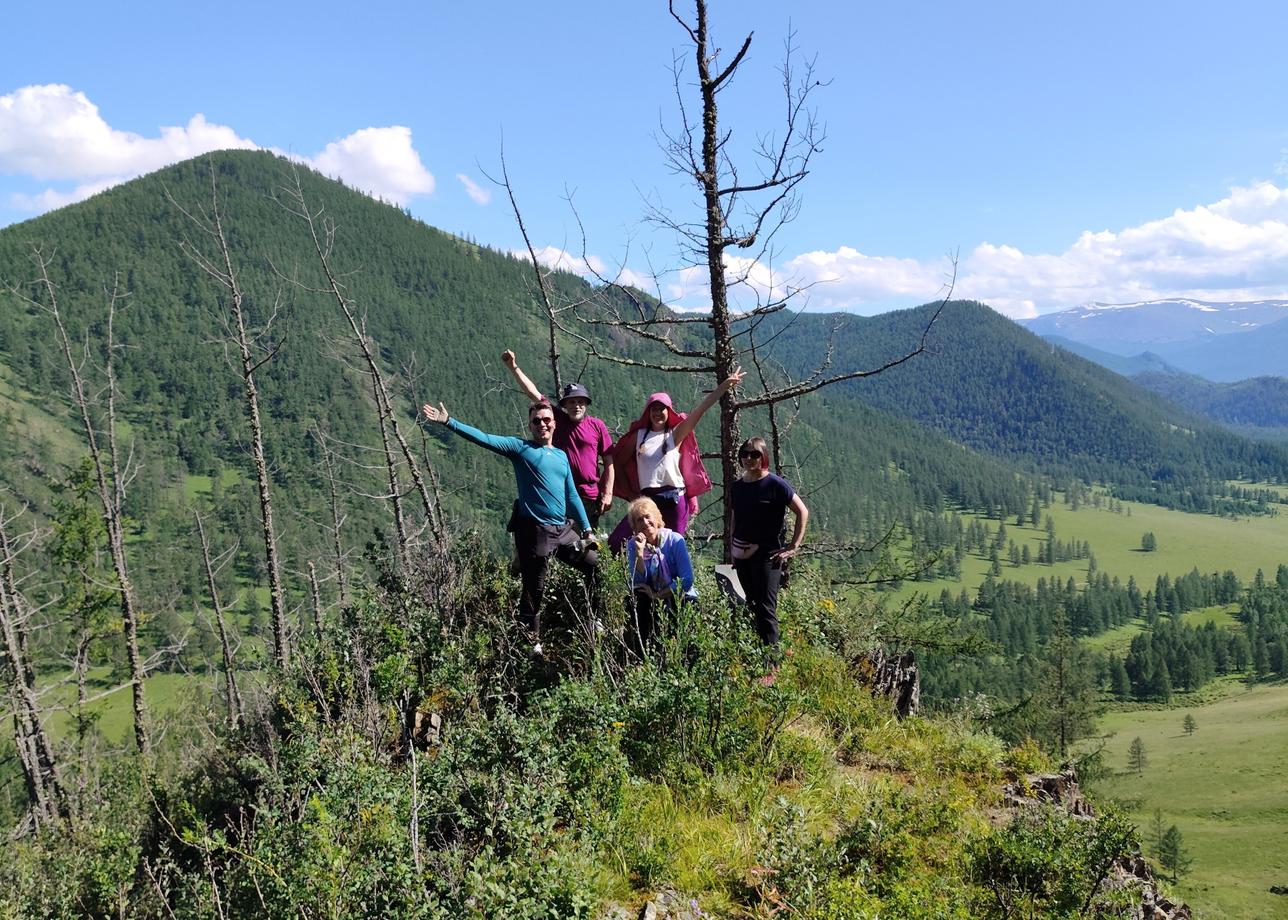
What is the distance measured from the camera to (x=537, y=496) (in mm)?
5699

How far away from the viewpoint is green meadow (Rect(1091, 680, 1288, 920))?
41344 millimetres

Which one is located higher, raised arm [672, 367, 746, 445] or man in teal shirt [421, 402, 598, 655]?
raised arm [672, 367, 746, 445]

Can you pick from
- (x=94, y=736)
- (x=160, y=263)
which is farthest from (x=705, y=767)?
(x=160, y=263)

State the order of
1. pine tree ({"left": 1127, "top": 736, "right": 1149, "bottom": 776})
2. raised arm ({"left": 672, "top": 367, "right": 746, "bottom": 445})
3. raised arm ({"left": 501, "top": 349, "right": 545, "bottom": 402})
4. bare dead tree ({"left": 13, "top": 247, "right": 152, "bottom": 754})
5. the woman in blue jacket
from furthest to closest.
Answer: pine tree ({"left": 1127, "top": 736, "right": 1149, "bottom": 776}) < bare dead tree ({"left": 13, "top": 247, "right": 152, "bottom": 754}) < raised arm ({"left": 501, "top": 349, "right": 545, "bottom": 402}) < raised arm ({"left": 672, "top": 367, "right": 746, "bottom": 445}) < the woman in blue jacket

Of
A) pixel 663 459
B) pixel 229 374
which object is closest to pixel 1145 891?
pixel 663 459

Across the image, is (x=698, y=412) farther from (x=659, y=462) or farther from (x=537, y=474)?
(x=537, y=474)

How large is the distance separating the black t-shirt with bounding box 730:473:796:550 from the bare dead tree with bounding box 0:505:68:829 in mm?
15500

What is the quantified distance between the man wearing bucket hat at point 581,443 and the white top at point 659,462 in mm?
349

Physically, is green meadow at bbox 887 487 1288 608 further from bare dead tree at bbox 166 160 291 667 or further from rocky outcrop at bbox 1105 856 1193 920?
rocky outcrop at bbox 1105 856 1193 920

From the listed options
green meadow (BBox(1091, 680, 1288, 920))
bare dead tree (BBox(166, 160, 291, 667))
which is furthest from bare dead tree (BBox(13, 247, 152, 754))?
green meadow (BBox(1091, 680, 1288, 920))

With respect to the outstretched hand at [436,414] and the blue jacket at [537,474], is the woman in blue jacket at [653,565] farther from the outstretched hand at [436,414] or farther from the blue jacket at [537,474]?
the outstretched hand at [436,414]

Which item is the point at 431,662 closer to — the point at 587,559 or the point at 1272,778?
the point at 587,559

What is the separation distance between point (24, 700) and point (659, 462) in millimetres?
17193

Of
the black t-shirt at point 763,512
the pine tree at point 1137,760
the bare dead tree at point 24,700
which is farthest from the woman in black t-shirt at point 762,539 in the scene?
the pine tree at point 1137,760
